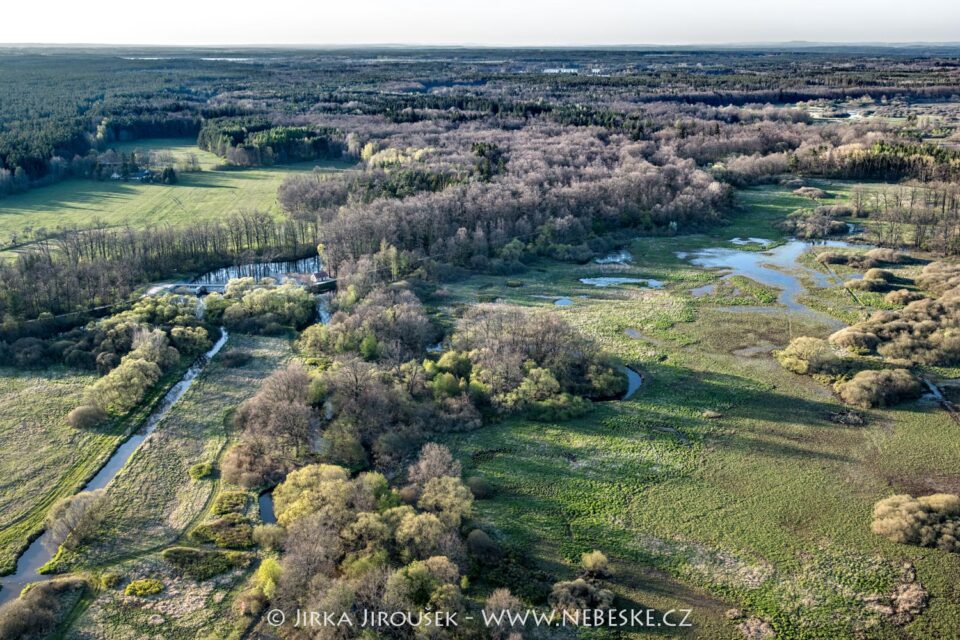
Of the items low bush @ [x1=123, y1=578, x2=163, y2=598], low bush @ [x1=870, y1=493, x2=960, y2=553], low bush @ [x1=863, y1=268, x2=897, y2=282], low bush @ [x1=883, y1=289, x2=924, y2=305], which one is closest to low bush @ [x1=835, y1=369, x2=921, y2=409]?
low bush @ [x1=870, y1=493, x2=960, y2=553]

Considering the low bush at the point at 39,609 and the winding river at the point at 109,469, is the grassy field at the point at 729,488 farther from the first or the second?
the winding river at the point at 109,469

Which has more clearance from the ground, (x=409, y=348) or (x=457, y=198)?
(x=457, y=198)

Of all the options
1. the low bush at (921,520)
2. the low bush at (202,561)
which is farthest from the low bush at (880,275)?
the low bush at (202,561)

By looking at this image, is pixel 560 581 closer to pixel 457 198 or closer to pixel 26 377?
pixel 26 377

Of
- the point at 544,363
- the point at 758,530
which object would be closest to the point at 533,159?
the point at 544,363

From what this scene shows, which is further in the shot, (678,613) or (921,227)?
(921,227)

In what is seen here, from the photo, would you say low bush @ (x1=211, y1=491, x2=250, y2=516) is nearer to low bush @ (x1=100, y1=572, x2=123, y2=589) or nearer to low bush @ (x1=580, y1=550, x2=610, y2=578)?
low bush @ (x1=100, y1=572, x2=123, y2=589)
